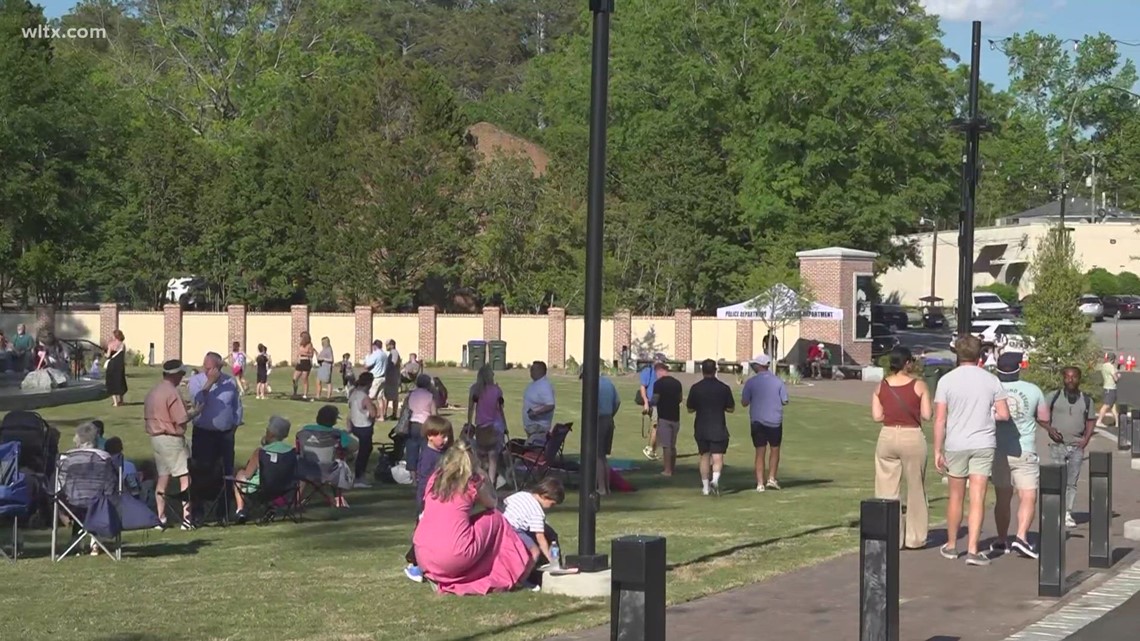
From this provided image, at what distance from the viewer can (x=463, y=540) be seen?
1105cm

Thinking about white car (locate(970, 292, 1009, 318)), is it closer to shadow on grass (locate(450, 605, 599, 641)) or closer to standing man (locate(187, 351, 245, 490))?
standing man (locate(187, 351, 245, 490))

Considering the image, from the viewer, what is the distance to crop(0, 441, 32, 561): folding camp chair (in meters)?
13.1

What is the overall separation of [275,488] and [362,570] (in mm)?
3646

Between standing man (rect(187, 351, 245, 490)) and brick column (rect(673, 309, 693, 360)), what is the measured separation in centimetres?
3871

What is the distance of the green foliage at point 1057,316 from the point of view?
31.8 metres

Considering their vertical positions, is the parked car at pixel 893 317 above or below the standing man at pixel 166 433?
above

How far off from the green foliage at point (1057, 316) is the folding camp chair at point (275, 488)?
19633 millimetres

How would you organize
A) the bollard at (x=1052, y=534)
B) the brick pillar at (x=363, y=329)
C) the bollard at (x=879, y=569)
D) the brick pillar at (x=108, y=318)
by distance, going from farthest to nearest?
1. the brick pillar at (x=108, y=318)
2. the brick pillar at (x=363, y=329)
3. the bollard at (x=1052, y=534)
4. the bollard at (x=879, y=569)

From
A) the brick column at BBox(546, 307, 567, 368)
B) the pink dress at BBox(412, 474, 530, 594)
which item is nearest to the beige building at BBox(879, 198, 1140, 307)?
the brick column at BBox(546, 307, 567, 368)

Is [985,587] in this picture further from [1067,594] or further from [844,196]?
[844,196]

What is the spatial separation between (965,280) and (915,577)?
10.1 m

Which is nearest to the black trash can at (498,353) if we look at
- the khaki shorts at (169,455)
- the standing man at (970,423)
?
the khaki shorts at (169,455)

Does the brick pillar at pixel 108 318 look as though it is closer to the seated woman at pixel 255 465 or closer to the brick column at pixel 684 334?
the brick column at pixel 684 334

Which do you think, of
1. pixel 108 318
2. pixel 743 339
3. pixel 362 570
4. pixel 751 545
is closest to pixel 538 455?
pixel 751 545
